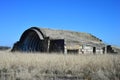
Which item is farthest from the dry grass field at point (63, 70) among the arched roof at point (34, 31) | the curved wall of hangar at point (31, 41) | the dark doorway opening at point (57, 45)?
the curved wall of hangar at point (31, 41)

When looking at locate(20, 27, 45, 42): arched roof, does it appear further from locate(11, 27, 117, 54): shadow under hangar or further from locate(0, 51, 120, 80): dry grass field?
locate(0, 51, 120, 80): dry grass field

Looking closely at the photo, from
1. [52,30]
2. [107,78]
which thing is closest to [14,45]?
[52,30]

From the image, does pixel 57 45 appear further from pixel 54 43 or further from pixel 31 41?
pixel 31 41

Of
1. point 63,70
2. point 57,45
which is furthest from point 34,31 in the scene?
point 63,70

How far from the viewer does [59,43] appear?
31078mm

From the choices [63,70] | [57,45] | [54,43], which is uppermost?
[54,43]

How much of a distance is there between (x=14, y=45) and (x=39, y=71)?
27264mm

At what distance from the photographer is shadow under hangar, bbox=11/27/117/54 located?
3108cm

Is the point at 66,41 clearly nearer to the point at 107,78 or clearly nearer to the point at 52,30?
the point at 52,30

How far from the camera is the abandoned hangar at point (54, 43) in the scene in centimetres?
3108

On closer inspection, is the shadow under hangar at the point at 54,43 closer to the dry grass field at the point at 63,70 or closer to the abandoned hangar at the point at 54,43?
the abandoned hangar at the point at 54,43

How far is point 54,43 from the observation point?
3120 cm

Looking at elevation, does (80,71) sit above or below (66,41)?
below

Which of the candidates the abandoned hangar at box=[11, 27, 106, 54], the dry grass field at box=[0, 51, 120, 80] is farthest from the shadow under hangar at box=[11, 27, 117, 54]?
the dry grass field at box=[0, 51, 120, 80]
